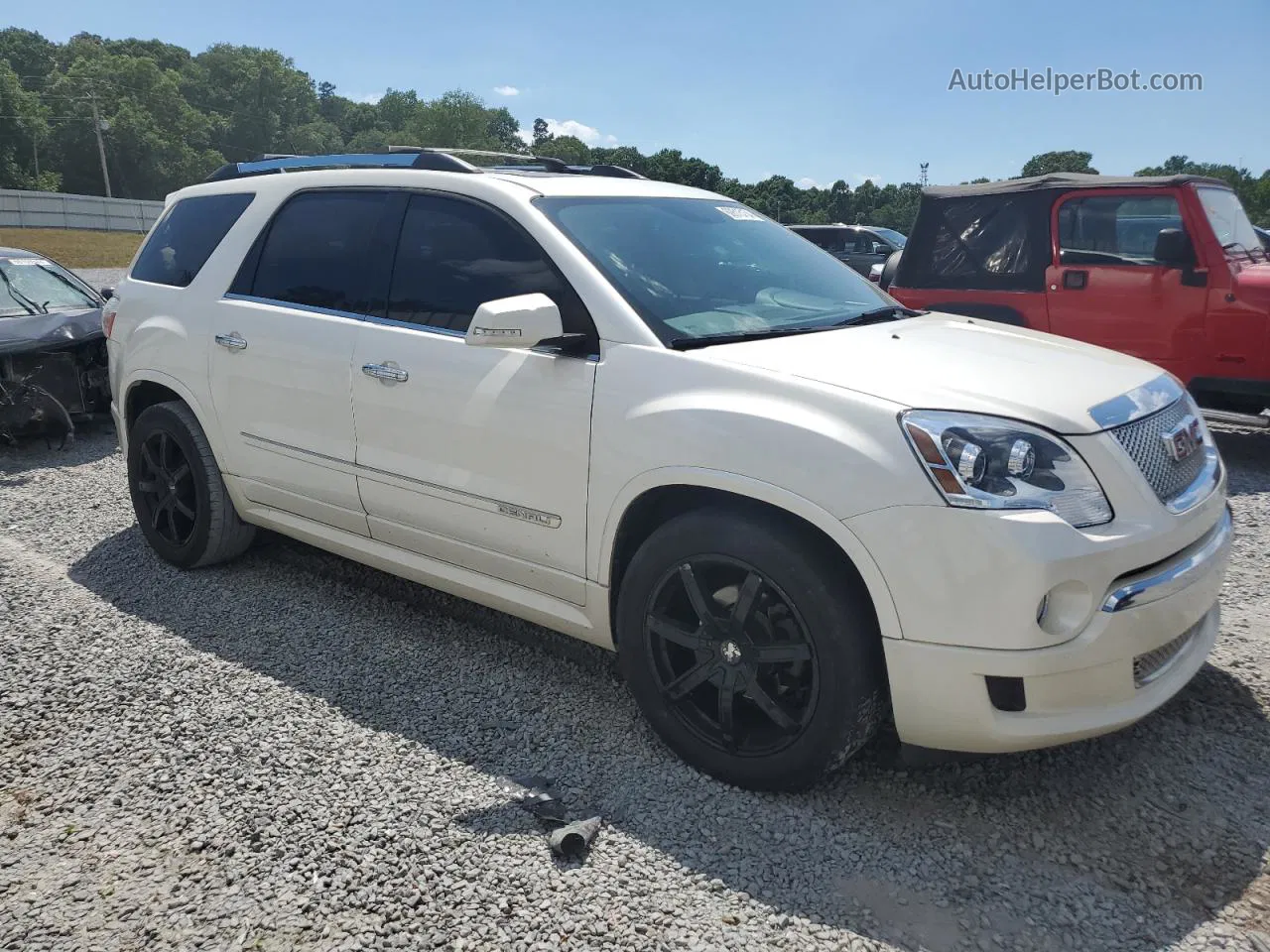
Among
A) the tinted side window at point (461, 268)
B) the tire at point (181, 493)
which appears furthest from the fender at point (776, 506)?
the tire at point (181, 493)

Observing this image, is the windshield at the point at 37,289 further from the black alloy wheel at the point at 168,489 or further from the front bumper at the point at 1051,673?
the front bumper at the point at 1051,673

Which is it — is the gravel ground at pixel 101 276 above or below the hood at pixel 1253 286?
below

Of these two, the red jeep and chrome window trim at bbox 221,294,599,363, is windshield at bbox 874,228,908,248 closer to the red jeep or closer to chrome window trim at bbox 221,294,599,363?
the red jeep

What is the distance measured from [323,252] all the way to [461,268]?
84cm

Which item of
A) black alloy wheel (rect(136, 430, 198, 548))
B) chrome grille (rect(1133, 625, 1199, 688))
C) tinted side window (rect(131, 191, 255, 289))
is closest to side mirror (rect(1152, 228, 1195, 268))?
chrome grille (rect(1133, 625, 1199, 688))

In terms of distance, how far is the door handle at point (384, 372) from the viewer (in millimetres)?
3666

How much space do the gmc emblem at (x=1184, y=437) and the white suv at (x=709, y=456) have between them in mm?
26

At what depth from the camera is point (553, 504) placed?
3.29 m

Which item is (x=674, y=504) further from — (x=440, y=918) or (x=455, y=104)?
(x=455, y=104)

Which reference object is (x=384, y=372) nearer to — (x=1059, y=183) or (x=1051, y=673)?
(x=1051, y=673)

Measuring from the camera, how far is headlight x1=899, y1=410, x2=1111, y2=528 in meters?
2.54

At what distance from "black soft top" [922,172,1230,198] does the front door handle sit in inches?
238

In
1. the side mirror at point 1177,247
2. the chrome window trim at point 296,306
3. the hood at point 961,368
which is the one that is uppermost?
the side mirror at point 1177,247

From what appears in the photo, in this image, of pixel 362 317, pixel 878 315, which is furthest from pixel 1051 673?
pixel 362 317
